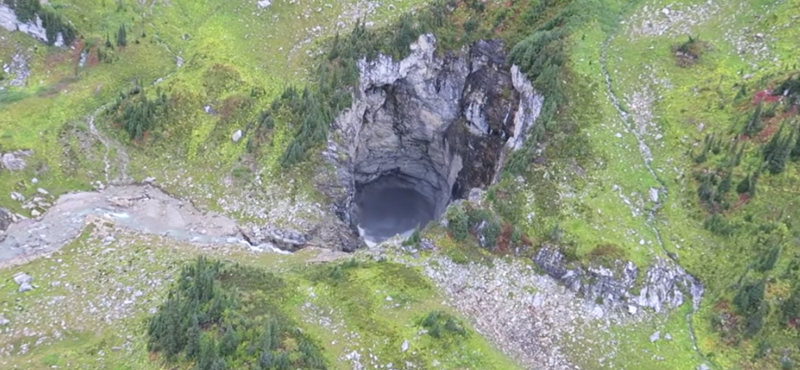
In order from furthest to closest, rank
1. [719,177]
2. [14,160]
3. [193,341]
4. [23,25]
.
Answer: [23,25], [14,160], [719,177], [193,341]

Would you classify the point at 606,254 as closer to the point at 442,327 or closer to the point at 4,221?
the point at 442,327

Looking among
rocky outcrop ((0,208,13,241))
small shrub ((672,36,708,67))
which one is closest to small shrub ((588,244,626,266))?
small shrub ((672,36,708,67))

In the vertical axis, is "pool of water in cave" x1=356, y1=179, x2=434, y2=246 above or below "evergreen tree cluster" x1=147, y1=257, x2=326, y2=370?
below

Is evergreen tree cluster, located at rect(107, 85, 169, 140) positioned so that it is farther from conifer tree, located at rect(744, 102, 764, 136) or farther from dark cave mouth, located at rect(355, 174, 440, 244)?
conifer tree, located at rect(744, 102, 764, 136)

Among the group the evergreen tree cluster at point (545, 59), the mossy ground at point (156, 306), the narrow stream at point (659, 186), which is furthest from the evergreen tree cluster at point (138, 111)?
the narrow stream at point (659, 186)

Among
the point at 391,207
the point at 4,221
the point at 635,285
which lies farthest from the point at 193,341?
the point at 391,207

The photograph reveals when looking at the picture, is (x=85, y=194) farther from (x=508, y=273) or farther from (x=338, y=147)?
(x=508, y=273)

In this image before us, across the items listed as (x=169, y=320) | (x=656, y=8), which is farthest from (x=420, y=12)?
(x=169, y=320)
